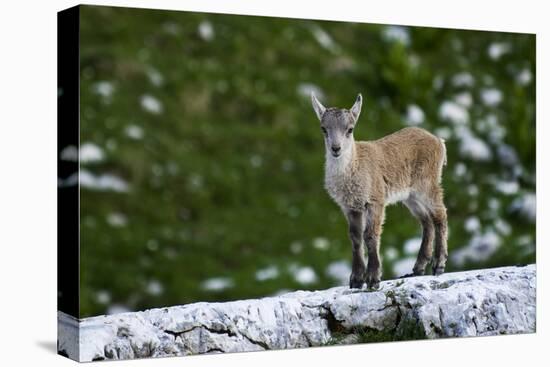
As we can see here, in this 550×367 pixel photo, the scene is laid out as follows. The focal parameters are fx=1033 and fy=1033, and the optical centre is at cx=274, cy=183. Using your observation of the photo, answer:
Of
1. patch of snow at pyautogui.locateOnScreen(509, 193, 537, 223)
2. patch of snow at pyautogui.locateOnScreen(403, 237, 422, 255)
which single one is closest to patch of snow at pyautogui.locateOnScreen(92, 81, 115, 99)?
patch of snow at pyautogui.locateOnScreen(403, 237, 422, 255)

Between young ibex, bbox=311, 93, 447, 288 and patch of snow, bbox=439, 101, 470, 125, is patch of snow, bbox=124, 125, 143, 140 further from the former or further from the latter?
patch of snow, bbox=439, 101, 470, 125

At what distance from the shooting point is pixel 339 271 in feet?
28.3

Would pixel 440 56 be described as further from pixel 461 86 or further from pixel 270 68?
pixel 270 68

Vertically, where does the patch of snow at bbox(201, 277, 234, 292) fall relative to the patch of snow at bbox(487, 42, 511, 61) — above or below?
below

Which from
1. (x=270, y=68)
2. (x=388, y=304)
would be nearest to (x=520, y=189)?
(x=388, y=304)

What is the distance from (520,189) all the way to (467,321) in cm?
149

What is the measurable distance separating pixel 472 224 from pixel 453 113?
1005 mm

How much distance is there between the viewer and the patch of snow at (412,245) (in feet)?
28.9

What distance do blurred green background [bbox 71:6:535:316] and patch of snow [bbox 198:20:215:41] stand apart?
0.06 feet

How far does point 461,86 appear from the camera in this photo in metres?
9.29

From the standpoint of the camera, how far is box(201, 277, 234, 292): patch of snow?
8.48 m

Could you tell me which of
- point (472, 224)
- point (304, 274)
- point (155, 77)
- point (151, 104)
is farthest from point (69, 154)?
point (472, 224)

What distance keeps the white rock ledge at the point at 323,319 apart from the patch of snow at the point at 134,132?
153 centimetres

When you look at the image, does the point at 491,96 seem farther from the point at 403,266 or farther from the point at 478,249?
the point at 403,266
